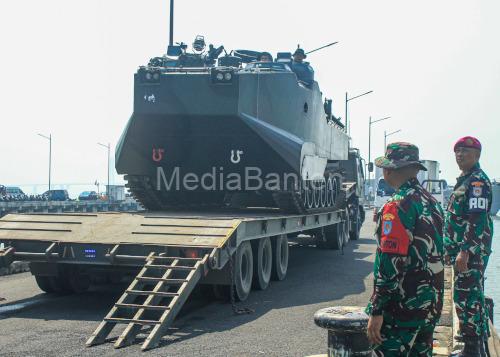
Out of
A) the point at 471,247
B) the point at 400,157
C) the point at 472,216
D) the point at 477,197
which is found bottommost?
the point at 471,247

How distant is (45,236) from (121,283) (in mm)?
2401

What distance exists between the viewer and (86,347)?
7.25 m

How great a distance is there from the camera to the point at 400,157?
Result: 4.36 meters

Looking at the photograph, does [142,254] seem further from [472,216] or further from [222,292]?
[472,216]

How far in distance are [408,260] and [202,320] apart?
5029mm

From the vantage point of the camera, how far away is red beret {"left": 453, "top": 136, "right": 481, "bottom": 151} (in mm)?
6246

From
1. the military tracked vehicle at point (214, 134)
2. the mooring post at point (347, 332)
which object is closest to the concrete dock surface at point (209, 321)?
the mooring post at point (347, 332)

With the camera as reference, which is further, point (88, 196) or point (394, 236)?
point (88, 196)

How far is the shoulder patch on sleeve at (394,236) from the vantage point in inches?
159

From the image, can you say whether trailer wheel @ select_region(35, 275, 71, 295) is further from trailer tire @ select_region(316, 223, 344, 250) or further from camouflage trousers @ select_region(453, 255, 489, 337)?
trailer tire @ select_region(316, 223, 344, 250)

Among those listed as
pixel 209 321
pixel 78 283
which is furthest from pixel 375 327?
pixel 78 283

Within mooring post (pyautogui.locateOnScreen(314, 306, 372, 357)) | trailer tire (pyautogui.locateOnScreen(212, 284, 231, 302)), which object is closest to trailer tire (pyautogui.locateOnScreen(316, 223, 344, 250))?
trailer tire (pyautogui.locateOnScreen(212, 284, 231, 302))

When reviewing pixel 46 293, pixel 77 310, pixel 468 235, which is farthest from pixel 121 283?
pixel 468 235

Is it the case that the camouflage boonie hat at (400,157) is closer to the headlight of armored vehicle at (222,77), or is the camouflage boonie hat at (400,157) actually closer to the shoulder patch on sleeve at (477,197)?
the shoulder patch on sleeve at (477,197)
